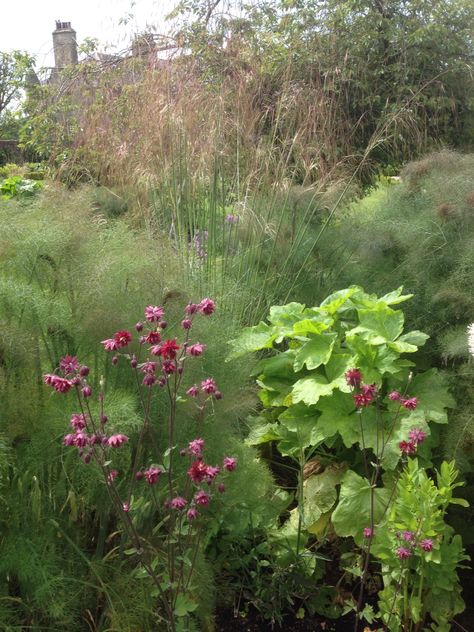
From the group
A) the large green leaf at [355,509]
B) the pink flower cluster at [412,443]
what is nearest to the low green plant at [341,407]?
the large green leaf at [355,509]

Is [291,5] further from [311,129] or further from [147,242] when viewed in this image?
[147,242]

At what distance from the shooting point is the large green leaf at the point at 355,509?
2.58 metres

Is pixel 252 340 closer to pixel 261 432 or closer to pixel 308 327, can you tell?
pixel 308 327

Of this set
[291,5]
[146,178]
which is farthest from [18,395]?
[291,5]

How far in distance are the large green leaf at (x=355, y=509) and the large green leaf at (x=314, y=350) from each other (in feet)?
1.66

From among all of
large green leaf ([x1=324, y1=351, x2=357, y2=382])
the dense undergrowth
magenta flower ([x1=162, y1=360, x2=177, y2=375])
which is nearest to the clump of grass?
the dense undergrowth

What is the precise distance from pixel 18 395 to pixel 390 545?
1.23 m

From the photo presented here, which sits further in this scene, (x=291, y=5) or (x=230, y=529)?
(x=291, y=5)

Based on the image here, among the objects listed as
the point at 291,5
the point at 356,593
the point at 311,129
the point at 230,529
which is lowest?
the point at 356,593

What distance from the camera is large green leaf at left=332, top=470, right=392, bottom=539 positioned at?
2.58 metres

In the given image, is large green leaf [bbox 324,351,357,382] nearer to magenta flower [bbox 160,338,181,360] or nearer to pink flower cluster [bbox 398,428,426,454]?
pink flower cluster [bbox 398,428,426,454]

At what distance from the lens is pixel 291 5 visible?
913cm

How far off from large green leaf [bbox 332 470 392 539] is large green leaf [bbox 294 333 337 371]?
1.66ft

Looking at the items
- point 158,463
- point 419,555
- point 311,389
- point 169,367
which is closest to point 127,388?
point 158,463
